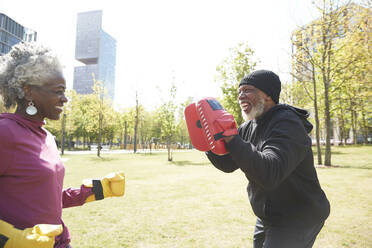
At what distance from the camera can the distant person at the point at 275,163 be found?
1492 millimetres

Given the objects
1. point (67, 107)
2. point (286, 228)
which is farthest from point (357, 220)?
point (67, 107)

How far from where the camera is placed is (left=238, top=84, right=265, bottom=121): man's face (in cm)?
224

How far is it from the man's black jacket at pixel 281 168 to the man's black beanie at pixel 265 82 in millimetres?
221

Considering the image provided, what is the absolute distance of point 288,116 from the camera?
6.07 feet

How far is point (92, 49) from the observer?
161125 millimetres

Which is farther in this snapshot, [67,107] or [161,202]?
[67,107]

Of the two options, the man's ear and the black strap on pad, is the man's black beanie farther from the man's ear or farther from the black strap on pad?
the man's ear

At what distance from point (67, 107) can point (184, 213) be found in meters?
30.9

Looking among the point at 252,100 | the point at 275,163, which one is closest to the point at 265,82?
the point at 252,100

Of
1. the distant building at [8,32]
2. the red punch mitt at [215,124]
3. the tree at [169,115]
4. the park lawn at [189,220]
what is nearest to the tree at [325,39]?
the park lawn at [189,220]

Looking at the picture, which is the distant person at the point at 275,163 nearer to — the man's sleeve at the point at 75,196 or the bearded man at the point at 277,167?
the bearded man at the point at 277,167

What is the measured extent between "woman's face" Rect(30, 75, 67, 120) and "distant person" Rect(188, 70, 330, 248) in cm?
116

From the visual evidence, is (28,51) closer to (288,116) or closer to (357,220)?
(288,116)

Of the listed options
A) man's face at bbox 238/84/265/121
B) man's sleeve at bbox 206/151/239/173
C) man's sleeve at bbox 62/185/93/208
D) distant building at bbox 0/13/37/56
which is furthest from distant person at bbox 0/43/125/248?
distant building at bbox 0/13/37/56
